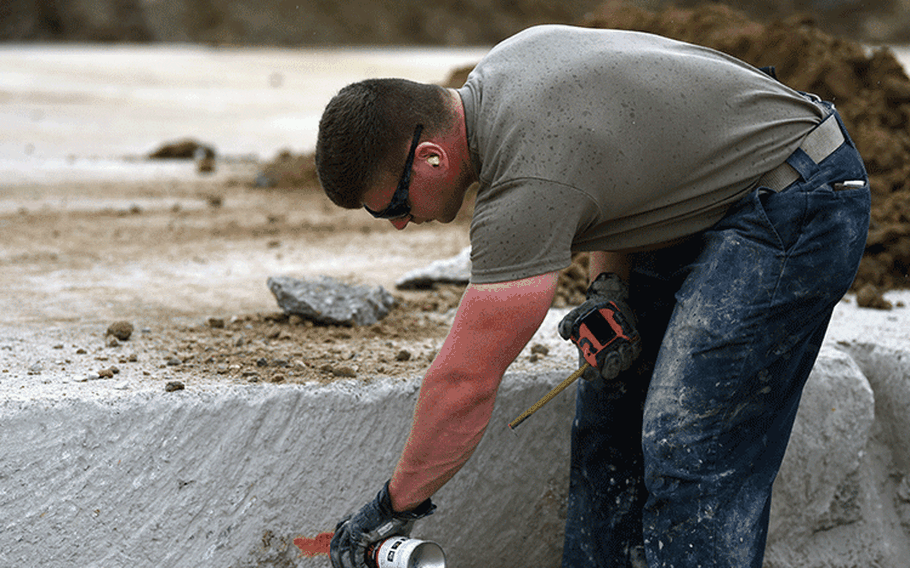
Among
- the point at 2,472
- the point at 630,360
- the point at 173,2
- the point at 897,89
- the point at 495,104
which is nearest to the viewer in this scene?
the point at 495,104

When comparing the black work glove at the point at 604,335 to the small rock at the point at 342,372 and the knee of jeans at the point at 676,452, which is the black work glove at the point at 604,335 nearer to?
the knee of jeans at the point at 676,452

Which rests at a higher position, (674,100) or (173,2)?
(674,100)

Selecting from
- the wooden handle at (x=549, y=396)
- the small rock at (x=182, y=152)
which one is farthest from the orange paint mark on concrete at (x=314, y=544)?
the small rock at (x=182, y=152)

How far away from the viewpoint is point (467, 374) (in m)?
1.99

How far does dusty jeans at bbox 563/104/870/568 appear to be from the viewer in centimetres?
212

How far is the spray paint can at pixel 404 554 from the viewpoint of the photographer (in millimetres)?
2188

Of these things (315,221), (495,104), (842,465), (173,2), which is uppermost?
(495,104)

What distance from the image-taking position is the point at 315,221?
5.82m

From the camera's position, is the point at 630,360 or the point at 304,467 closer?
the point at 630,360

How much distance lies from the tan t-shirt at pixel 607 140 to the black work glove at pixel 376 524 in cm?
69

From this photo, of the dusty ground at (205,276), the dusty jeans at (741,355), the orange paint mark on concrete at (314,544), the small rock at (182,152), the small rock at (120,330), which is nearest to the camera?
the dusty jeans at (741,355)

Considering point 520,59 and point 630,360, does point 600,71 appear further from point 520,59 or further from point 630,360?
point 630,360

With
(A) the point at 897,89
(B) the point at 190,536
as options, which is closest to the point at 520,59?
(B) the point at 190,536

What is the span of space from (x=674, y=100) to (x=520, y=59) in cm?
38
